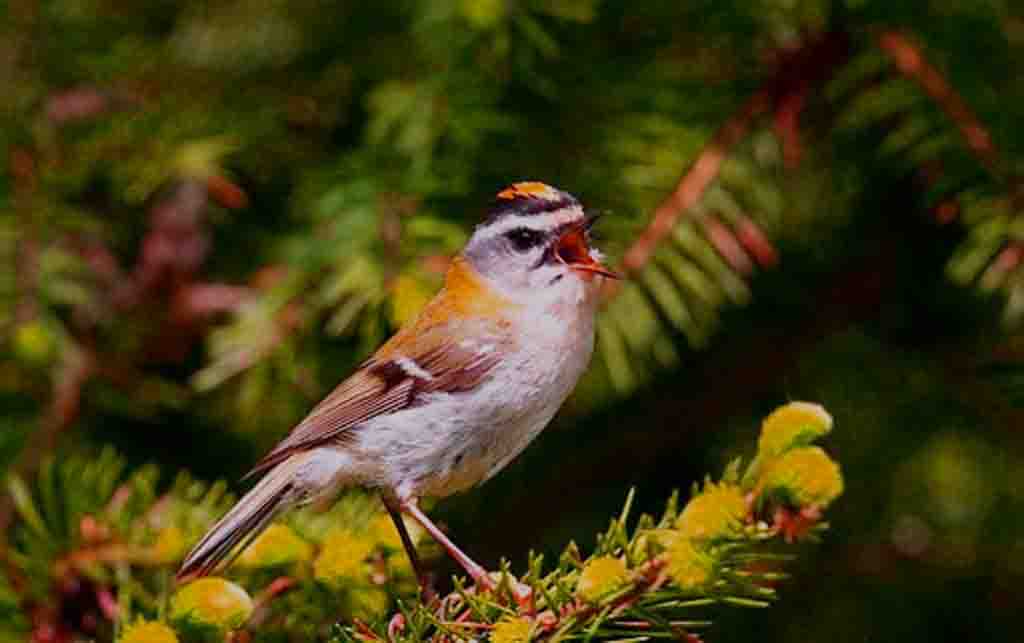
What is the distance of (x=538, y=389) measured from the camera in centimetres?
192

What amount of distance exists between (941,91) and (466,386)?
0.70 m

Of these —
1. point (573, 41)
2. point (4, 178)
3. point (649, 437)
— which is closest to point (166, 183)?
point (4, 178)

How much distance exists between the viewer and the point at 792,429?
126 centimetres

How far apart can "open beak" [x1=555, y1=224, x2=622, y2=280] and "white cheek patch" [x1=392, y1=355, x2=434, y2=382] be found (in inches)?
8.9

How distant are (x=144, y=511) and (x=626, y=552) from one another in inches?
30.5

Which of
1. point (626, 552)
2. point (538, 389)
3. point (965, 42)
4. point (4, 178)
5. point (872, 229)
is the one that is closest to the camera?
point (626, 552)

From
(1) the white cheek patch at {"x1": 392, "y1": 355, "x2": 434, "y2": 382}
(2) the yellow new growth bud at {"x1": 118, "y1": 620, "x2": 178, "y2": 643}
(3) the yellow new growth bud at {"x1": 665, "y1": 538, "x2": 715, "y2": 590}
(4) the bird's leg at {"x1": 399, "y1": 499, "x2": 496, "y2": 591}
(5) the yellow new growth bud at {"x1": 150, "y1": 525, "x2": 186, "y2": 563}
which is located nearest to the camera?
(3) the yellow new growth bud at {"x1": 665, "y1": 538, "x2": 715, "y2": 590}

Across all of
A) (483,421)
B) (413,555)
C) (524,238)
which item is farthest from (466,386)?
(413,555)

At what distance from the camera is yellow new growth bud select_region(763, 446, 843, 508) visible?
1226mm

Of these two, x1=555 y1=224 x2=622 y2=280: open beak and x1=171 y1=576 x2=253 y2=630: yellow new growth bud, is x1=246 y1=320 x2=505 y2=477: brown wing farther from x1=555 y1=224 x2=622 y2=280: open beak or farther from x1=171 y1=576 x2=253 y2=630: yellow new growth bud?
x1=171 y1=576 x2=253 y2=630: yellow new growth bud

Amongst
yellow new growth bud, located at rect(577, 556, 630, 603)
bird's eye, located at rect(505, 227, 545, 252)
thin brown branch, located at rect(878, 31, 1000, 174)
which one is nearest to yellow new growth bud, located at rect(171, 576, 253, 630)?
yellow new growth bud, located at rect(577, 556, 630, 603)

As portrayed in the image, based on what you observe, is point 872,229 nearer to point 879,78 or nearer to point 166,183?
point 879,78

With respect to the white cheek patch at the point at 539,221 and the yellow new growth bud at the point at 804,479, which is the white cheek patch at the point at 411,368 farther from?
the yellow new growth bud at the point at 804,479

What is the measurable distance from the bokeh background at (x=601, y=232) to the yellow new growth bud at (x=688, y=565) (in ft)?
2.65
